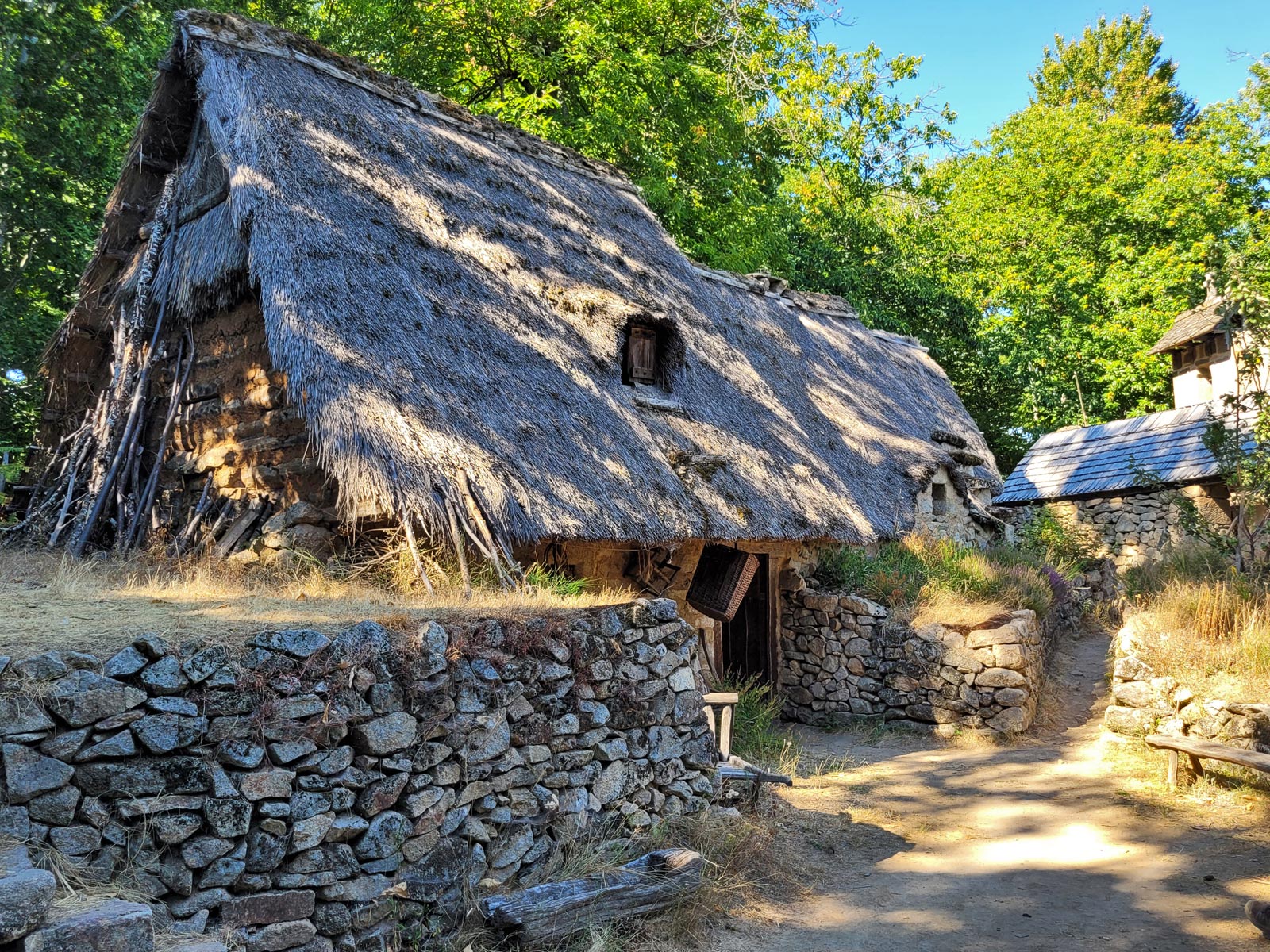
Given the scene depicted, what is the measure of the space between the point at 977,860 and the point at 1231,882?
60.3 inches

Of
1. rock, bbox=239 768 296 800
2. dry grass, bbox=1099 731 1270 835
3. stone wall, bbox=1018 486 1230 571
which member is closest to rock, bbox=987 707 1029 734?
dry grass, bbox=1099 731 1270 835

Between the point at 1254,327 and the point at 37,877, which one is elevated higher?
the point at 1254,327

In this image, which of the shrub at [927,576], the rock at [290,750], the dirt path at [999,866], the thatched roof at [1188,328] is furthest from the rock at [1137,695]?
the thatched roof at [1188,328]

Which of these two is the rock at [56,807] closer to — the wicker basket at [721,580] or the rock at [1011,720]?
the wicker basket at [721,580]

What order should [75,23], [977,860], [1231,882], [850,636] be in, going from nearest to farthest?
[1231,882], [977,860], [850,636], [75,23]

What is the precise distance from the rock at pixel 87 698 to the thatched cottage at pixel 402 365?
2433mm

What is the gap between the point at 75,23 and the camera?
12625 millimetres

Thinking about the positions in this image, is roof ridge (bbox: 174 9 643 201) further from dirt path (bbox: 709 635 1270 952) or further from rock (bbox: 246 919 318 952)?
dirt path (bbox: 709 635 1270 952)

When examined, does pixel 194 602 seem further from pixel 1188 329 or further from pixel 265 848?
pixel 1188 329

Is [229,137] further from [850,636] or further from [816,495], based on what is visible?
[850,636]

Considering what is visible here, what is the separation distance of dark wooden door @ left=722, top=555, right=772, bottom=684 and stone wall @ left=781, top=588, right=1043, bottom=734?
280mm

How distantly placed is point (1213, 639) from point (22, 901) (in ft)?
28.5

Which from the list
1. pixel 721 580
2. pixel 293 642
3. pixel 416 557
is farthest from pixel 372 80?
pixel 293 642

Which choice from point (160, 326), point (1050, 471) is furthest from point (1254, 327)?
point (160, 326)
